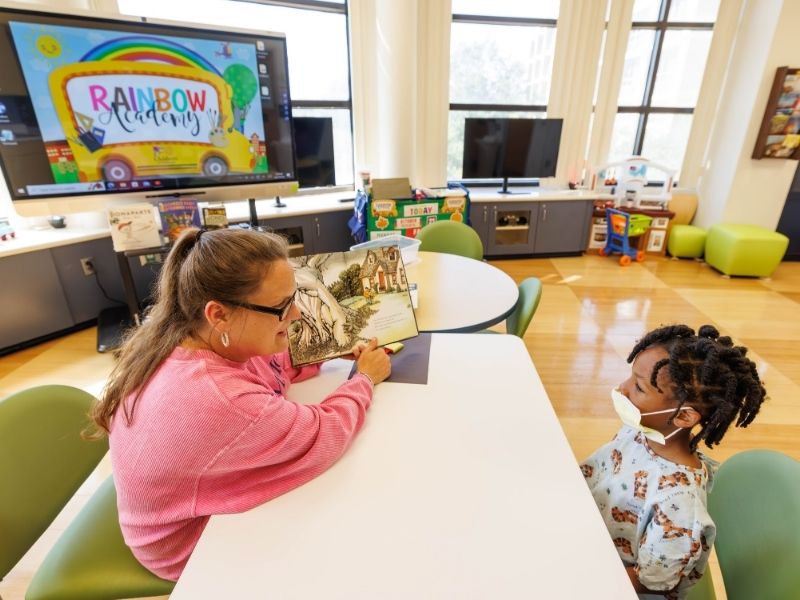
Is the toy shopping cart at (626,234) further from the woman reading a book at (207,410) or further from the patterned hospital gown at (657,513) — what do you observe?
the woman reading a book at (207,410)

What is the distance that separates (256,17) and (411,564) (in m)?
4.46

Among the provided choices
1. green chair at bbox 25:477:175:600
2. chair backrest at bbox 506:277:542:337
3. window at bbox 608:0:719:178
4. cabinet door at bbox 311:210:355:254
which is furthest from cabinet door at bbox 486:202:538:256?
green chair at bbox 25:477:175:600

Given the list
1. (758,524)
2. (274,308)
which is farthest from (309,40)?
(758,524)

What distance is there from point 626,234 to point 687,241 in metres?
0.75

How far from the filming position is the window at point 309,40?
3.58 meters

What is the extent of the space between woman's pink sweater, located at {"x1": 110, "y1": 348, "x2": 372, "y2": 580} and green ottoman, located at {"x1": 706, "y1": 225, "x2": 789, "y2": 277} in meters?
4.55

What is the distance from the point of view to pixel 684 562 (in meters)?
0.81

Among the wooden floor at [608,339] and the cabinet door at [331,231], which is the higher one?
the cabinet door at [331,231]

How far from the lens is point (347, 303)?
1.20 metres

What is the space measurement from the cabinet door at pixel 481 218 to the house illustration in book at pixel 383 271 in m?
3.25

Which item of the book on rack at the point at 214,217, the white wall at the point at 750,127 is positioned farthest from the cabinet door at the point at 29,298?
the white wall at the point at 750,127

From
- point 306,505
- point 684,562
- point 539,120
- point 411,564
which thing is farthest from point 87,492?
point 539,120

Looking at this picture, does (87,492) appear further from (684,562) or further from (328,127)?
(328,127)

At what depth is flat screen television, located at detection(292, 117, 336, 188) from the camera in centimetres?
364
